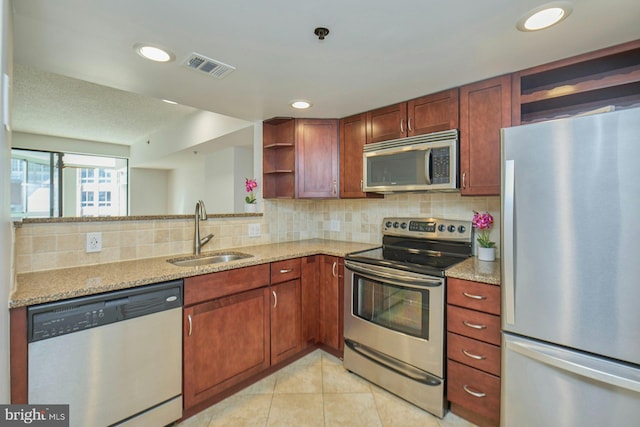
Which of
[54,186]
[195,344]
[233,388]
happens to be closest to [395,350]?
[233,388]

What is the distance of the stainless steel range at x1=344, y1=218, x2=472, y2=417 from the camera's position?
1730 millimetres

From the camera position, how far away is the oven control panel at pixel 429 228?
2.20 meters

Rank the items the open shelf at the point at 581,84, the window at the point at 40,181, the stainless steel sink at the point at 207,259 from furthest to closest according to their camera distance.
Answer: the window at the point at 40,181 → the stainless steel sink at the point at 207,259 → the open shelf at the point at 581,84

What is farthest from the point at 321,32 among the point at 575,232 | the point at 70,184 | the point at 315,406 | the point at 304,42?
the point at 70,184

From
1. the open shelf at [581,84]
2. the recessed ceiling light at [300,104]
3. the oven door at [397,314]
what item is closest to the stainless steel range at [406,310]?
the oven door at [397,314]

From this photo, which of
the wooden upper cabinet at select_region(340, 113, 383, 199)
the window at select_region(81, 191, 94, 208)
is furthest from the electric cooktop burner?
the window at select_region(81, 191, 94, 208)

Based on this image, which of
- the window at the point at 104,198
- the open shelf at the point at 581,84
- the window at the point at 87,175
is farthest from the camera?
the window at the point at 104,198

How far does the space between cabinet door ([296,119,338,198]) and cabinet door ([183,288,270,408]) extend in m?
1.08

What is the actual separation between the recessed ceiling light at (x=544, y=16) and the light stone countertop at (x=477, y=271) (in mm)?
1240

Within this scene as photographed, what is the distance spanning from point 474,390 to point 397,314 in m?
0.57

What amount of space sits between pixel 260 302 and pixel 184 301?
0.55 meters

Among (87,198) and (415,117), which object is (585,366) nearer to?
(415,117)

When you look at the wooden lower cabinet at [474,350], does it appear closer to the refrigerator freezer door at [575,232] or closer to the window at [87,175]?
the refrigerator freezer door at [575,232]

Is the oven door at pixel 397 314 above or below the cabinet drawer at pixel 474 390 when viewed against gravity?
above
